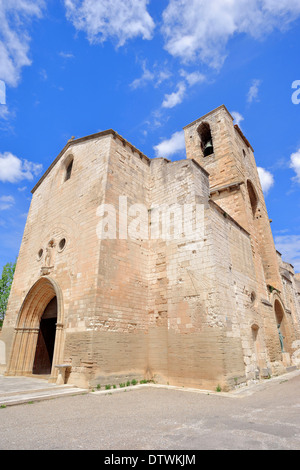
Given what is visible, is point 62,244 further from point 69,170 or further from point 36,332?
point 69,170

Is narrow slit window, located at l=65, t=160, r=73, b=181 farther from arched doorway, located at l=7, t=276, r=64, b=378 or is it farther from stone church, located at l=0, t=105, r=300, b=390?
arched doorway, located at l=7, t=276, r=64, b=378

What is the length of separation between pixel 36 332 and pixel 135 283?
4.74 metres

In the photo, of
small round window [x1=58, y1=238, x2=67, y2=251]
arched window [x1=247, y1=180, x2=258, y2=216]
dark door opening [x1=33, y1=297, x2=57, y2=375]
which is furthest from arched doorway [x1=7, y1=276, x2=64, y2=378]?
arched window [x1=247, y1=180, x2=258, y2=216]

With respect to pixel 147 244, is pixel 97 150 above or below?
above

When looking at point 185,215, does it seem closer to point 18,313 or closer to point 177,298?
point 177,298

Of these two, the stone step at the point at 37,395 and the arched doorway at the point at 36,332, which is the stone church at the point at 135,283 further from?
the stone step at the point at 37,395

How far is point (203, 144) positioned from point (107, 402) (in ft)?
47.3

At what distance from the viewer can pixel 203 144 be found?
15.7 m

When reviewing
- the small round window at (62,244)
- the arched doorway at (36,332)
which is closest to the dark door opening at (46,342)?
the arched doorway at (36,332)

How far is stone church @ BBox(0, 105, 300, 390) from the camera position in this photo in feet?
22.9

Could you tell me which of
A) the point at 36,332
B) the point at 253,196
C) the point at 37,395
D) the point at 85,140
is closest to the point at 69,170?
the point at 85,140

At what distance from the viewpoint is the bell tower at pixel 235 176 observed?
1129cm

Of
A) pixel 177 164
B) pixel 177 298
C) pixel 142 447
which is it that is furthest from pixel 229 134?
pixel 142 447

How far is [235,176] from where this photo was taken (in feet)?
40.6
